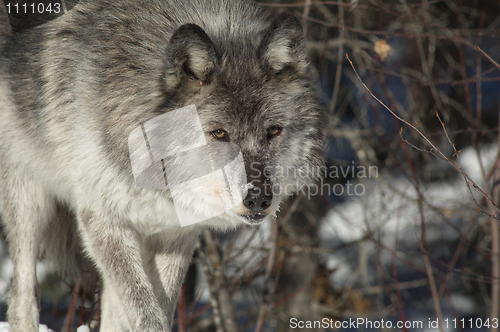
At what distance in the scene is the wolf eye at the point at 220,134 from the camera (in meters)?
2.56

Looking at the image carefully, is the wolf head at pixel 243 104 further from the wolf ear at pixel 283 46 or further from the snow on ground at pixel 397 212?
the snow on ground at pixel 397 212

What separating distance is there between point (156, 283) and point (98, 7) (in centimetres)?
186

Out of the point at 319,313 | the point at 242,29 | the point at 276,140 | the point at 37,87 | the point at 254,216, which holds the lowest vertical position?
the point at 319,313

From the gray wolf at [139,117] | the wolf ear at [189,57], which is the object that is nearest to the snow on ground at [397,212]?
the gray wolf at [139,117]

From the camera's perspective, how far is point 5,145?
10.7 feet

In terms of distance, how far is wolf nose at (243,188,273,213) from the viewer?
2398mm

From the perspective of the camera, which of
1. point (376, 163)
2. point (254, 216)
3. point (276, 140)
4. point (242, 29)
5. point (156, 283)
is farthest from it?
point (376, 163)

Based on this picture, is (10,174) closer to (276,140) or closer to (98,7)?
(98,7)

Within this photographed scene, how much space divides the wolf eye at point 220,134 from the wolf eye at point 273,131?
261mm

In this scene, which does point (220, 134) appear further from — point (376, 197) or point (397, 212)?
point (376, 197)

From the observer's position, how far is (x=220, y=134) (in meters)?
2.56

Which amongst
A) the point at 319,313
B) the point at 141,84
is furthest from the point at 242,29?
the point at 319,313

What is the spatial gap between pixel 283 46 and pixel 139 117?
91cm

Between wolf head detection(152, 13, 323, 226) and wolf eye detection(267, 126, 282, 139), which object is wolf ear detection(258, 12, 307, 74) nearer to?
wolf head detection(152, 13, 323, 226)
